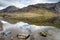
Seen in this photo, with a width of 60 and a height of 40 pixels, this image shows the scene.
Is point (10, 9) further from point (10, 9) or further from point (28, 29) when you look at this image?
point (28, 29)

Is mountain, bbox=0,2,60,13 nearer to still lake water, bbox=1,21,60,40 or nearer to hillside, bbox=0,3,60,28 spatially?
hillside, bbox=0,3,60,28

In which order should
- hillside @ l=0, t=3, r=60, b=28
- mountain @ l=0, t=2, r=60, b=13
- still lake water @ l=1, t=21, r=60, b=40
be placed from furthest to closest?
mountain @ l=0, t=2, r=60, b=13 < hillside @ l=0, t=3, r=60, b=28 < still lake water @ l=1, t=21, r=60, b=40

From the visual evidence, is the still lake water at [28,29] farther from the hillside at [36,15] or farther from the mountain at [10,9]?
the mountain at [10,9]

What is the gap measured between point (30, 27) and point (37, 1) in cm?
111

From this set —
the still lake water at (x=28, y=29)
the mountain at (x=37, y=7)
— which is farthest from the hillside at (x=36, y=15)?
the still lake water at (x=28, y=29)

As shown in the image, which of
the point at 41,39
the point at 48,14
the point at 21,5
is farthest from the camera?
the point at 21,5

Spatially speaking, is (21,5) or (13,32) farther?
(21,5)

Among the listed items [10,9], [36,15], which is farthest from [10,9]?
[36,15]

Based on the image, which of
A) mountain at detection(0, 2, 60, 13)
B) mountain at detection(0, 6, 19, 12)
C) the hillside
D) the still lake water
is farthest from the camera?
mountain at detection(0, 6, 19, 12)

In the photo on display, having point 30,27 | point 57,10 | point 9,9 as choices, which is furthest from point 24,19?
point 57,10

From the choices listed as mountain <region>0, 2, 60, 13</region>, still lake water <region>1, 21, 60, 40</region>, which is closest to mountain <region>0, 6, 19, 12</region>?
mountain <region>0, 2, 60, 13</region>

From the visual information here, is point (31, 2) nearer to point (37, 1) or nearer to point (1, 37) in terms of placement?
point (37, 1)

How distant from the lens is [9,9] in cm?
566

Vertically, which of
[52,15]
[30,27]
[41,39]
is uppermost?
[52,15]
